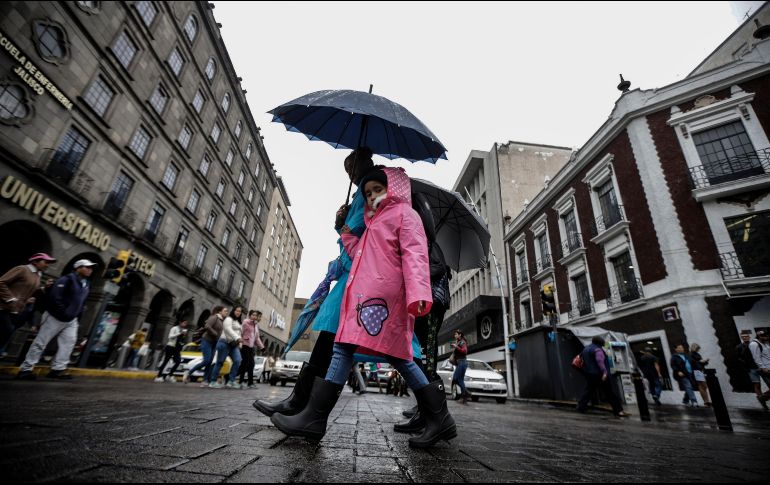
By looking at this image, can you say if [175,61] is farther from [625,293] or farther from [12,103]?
[625,293]

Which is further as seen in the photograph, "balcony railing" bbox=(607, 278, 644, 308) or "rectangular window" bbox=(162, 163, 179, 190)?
"rectangular window" bbox=(162, 163, 179, 190)

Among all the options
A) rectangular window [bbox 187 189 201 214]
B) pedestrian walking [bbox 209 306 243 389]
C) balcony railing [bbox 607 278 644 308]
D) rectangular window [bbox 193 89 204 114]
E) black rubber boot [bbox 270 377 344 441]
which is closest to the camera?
black rubber boot [bbox 270 377 344 441]

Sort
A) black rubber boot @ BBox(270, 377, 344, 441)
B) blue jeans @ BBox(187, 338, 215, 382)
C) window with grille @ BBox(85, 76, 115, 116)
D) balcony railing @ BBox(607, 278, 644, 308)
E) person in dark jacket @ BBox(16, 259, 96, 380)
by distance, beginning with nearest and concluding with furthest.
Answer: black rubber boot @ BBox(270, 377, 344, 441), person in dark jacket @ BBox(16, 259, 96, 380), blue jeans @ BBox(187, 338, 215, 382), window with grille @ BBox(85, 76, 115, 116), balcony railing @ BBox(607, 278, 644, 308)

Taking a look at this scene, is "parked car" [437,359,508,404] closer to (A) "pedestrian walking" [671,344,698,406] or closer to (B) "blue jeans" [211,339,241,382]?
(A) "pedestrian walking" [671,344,698,406]

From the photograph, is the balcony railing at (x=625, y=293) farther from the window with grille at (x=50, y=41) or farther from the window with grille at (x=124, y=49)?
the window with grille at (x=124, y=49)

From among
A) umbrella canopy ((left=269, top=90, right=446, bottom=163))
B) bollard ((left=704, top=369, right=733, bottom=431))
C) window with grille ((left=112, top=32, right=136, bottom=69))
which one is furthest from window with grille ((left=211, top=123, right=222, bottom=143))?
bollard ((left=704, top=369, right=733, bottom=431))

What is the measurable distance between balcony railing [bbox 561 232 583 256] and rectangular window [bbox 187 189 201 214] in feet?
69.3

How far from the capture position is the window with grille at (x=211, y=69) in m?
21.2

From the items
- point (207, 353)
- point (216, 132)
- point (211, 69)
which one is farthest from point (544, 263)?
point (211, 69)

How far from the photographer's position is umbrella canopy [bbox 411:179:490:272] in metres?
4.18

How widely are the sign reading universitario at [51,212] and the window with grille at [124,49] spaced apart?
6.51 m

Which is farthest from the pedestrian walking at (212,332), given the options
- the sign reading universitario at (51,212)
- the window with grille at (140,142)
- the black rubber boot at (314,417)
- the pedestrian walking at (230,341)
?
the window with grille at (140,142)

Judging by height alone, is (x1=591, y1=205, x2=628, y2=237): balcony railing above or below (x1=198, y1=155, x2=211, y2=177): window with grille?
below

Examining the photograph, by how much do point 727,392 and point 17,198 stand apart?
71.0 feet
